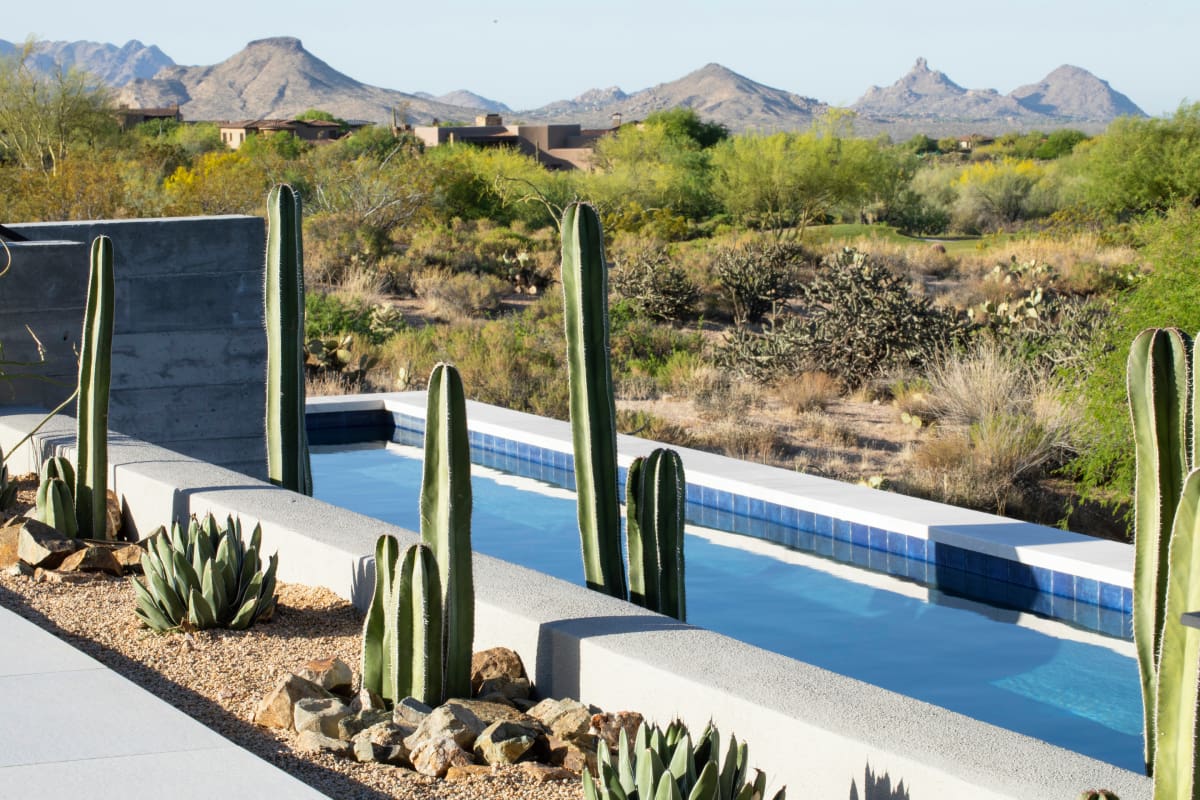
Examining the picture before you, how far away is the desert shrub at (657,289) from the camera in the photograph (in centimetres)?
1659

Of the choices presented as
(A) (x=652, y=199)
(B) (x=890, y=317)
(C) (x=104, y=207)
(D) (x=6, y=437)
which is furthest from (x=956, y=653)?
(A) (x=652, y=199)

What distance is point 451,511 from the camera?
3.87 meters

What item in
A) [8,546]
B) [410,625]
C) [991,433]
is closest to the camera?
[410,625]

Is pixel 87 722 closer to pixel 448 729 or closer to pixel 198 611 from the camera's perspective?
pixel 448 729

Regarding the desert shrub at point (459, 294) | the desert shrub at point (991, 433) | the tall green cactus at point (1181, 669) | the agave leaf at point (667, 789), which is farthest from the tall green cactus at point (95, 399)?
the desert shrub at point (459, 294)

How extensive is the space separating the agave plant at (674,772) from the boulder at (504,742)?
48 cm

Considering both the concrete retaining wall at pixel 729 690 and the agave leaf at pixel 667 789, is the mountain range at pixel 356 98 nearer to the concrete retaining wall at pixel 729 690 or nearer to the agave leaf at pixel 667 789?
the concrete retaining wall at pixel 729 690

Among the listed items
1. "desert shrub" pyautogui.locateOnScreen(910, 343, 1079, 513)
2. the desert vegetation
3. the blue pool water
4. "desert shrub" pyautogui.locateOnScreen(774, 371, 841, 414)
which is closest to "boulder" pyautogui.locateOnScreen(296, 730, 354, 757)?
the desert vegetation

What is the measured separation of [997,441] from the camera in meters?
9.20

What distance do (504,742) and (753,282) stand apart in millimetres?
13793

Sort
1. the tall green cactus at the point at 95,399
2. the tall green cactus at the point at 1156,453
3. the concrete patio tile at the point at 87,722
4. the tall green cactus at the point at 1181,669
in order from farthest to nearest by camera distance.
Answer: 1. the tall green cactus at the point at 95,399
2. the concrete patio tile at the point at 87,722
3. the tall green cactus at the point at 1156,453
4. the tall green cactus at the point at 1181,669

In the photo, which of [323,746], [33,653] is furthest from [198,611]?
[323,746]

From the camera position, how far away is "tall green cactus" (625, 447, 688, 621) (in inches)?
180

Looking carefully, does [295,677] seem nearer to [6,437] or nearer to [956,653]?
[956,653]
